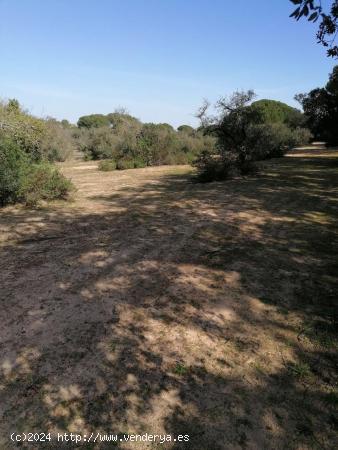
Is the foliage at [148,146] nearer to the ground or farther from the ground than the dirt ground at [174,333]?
farther from the ground

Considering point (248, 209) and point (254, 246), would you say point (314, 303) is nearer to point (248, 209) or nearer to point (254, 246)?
point (254, 246)

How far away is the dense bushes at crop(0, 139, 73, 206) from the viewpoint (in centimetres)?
992

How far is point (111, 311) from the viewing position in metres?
4.43

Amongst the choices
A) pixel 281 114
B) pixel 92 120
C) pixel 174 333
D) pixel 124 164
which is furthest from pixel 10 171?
pixel 92 120

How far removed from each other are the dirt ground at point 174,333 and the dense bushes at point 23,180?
2.18 m

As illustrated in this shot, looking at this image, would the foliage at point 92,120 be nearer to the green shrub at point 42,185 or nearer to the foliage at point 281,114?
the foliage at point 281,114

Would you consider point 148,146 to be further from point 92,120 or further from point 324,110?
point 92,120

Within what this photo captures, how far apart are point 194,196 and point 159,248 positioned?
5552 mm

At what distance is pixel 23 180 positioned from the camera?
10.2 meters

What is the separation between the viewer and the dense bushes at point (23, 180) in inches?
391

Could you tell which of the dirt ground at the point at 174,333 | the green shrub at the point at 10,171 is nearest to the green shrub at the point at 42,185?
the green shrub at the point at 10,171

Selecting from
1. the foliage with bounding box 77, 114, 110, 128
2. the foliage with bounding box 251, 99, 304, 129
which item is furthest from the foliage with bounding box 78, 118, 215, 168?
the foliage with bounding box 77, 114, 110, 128

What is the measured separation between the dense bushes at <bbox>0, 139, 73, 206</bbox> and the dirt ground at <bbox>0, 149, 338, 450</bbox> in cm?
218

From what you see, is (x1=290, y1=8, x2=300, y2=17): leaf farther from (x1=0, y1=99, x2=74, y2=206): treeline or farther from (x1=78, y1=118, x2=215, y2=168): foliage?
(x1=78, y1=118, x2=215, y2=168): foliage
